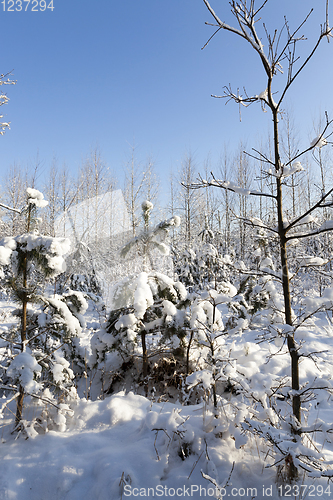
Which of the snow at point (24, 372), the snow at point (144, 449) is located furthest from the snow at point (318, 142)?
the snow at point (24, 372)

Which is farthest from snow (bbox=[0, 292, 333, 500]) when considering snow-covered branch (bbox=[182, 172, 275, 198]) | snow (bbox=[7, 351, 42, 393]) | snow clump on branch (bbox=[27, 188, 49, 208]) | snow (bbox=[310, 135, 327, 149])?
snow clump on branch (bbox=[27, 188, 49, 208])

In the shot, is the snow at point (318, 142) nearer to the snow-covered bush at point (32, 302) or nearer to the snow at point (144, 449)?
the snow at point (144, 449)

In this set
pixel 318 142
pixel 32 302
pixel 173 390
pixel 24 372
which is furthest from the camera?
pixel 173 390

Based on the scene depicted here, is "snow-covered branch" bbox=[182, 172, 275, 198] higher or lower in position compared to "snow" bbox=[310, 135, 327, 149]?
lower

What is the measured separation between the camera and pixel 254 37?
5.74 feet

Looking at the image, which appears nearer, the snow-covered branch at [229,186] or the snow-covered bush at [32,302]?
the snow-covered branch at [229,186]

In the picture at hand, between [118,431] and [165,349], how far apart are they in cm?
139

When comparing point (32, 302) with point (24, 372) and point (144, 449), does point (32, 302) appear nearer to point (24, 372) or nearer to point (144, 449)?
point (24, 372)

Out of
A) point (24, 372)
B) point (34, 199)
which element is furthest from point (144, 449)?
point (34, 199)

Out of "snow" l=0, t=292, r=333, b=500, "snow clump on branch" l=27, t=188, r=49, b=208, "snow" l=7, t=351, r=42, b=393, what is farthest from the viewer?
"snow clump on branch" l=27, t=188, r=49, b=208

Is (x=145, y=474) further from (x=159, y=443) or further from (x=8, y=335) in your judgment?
(x=8, y=335)

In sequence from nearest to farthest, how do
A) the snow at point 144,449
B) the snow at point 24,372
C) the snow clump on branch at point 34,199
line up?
the snow at point 144,449 → the snow at point 24,372 → the snow clump on branch at point 34,199

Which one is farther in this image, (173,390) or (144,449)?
(173,390)

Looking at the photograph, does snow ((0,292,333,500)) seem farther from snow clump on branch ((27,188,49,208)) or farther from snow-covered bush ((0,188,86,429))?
snow clump on branch ((27,188,49,208))
